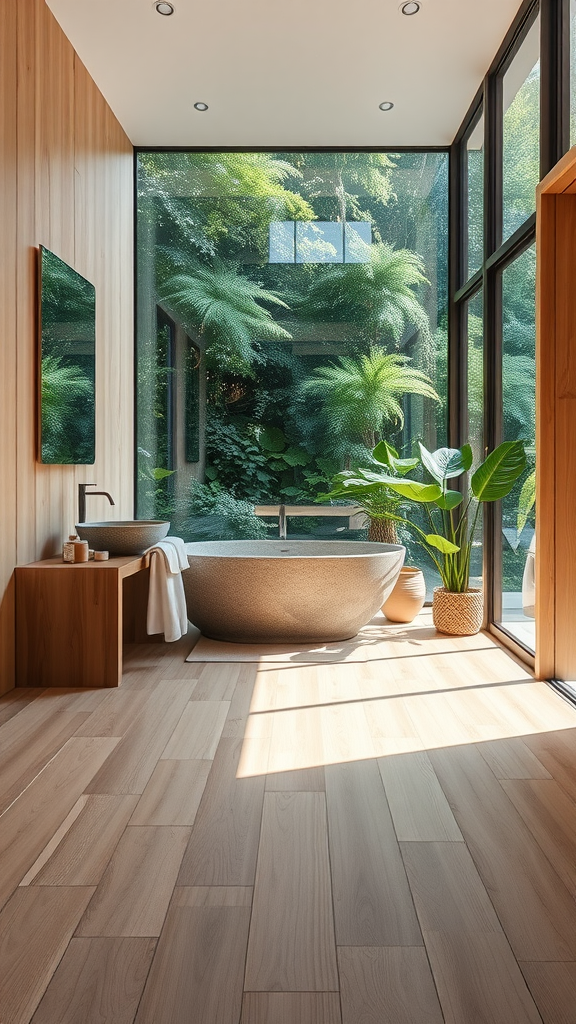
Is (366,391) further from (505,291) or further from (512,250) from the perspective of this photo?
(512,250)

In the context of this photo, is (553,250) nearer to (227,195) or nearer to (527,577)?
(527,577)

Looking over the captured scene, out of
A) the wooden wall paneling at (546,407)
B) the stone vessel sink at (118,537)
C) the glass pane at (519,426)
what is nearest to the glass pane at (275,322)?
the glass pane at (519,426)

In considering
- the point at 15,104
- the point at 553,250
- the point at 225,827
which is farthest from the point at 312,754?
the point at 15,104

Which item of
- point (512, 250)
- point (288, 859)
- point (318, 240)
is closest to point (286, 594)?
point (512, 250)

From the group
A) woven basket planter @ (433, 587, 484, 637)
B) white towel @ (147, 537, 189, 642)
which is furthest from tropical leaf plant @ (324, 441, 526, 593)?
white towel @ (147, 537, 189, 642)

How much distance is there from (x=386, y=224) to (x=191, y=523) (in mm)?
2444

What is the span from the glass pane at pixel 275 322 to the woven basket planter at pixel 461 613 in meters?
1.04

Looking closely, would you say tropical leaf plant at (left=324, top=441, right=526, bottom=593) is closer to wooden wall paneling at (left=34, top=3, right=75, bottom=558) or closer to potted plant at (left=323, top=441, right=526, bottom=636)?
potted plant at (left=323, top=441, right=526, bottom=636)

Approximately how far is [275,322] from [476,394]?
58.4 inches

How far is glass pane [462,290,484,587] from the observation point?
468cm

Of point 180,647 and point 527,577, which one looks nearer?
point 527,577

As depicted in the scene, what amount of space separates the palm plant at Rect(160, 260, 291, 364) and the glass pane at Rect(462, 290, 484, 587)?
1.29 meters

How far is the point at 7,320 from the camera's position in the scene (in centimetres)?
319

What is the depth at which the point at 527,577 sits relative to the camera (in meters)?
3.82
